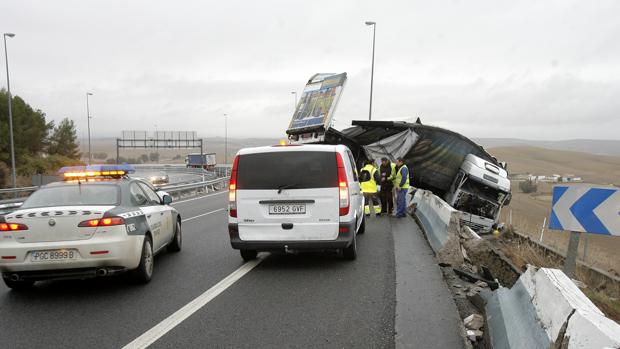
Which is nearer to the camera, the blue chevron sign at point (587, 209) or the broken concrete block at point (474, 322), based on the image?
the broken concrete block at point (474, 322)

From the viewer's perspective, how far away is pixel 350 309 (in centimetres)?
497

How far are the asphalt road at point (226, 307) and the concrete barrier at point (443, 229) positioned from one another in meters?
0.95

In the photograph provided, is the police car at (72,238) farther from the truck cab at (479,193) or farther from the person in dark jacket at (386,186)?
the truck cab at (479,193)

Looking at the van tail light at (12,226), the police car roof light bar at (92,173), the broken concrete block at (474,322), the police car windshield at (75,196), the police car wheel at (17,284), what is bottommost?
the police car wheel at (17,284)

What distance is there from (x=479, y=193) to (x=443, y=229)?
715 centimetres

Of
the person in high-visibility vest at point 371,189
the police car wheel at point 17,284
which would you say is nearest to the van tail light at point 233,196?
the police car wheel at point 17,284

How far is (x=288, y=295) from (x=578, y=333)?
3.71 m

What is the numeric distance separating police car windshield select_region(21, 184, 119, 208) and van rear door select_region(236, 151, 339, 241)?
1802 millimetres

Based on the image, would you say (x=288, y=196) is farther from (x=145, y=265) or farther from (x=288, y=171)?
(x=145, y=265)

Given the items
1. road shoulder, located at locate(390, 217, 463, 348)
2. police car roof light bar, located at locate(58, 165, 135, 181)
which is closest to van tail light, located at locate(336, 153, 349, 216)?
road shoulder, located at locate(390, 217, 463, 348)

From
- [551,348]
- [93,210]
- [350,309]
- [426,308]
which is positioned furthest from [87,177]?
[551,348]

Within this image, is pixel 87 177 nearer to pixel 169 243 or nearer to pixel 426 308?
pixel 169 243

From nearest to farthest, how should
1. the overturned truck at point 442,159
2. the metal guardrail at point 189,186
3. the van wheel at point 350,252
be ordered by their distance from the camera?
the van wheel at point 350,252 < the overturned truck at point 442,159 < the metal guardrail at point 189,186

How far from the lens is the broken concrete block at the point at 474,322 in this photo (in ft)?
14.4
